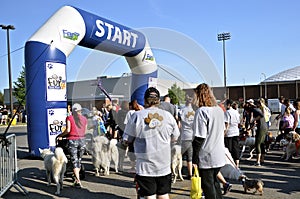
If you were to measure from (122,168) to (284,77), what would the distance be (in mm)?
75298

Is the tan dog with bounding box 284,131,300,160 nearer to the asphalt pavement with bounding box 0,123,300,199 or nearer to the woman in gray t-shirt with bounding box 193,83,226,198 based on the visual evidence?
the asphalt pavement with bounding box 0,123,300,199

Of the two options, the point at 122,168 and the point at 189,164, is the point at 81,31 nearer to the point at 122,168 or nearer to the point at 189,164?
the point at 122,168

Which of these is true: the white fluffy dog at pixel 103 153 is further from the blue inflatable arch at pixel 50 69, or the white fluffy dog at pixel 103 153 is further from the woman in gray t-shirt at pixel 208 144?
the woman in gray t-shirt at pixel 208 144

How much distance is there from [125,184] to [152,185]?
3064 millimetres

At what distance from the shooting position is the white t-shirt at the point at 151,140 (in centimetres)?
379

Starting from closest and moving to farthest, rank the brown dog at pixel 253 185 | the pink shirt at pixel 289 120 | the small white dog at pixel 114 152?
the brown dog at pixel 253 185 → the small white dog at pixel 114 152 → the pink shirt at pixel 289 120

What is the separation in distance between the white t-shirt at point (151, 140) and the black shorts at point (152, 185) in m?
0.06

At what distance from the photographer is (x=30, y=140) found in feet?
31.5

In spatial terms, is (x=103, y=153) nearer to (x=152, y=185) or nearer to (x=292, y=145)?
(x=152, y=185)

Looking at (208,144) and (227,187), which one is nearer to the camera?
(208,144)

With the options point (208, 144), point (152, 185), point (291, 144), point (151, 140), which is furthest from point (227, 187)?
point (291, 144)

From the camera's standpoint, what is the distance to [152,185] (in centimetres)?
384

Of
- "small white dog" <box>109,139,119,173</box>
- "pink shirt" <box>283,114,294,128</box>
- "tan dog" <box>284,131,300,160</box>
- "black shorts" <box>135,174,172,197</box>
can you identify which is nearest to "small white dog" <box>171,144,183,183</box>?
"small white dog" <box>109,139,119,173</box>

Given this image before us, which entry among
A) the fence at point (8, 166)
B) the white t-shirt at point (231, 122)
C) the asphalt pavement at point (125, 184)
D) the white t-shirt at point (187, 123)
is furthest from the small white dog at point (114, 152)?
the white t-shirt at point (231, 122)
